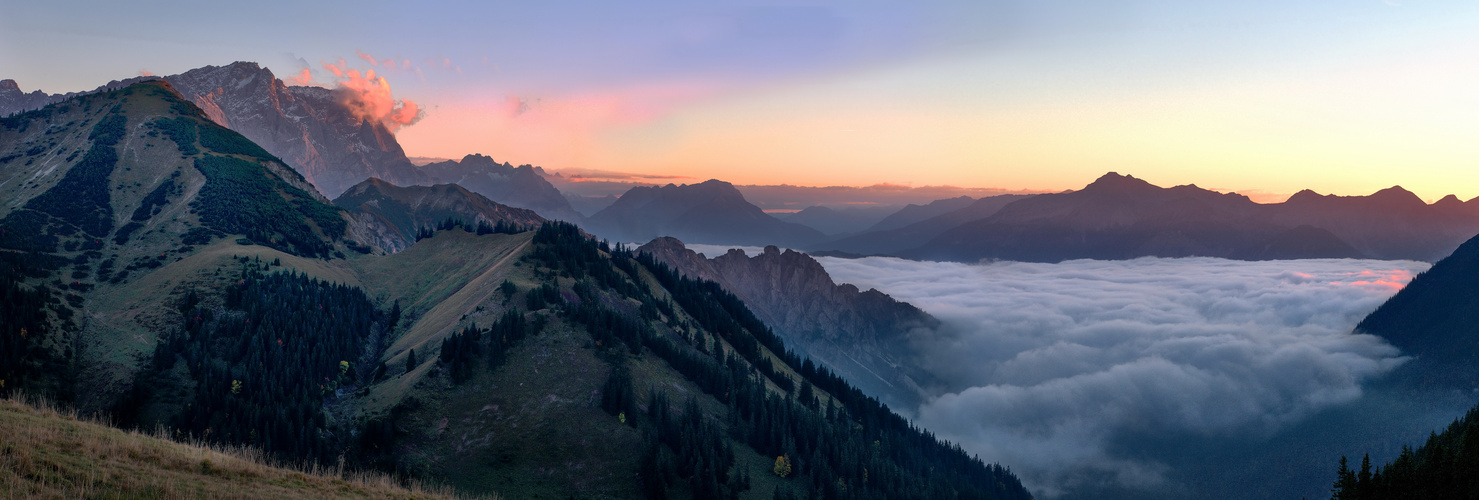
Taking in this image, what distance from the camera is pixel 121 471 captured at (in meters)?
33.1

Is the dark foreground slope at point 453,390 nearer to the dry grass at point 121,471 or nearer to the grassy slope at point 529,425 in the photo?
the grassy slope at point 529,425

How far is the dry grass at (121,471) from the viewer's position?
99.9 ft

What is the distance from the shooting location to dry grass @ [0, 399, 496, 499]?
3045 cm

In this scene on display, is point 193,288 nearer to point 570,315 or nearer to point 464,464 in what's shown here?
point 570,315

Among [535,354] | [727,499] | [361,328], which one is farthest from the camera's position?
[361,328]

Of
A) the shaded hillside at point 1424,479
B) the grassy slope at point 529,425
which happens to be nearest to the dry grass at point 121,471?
the grassy slope at point 529,425

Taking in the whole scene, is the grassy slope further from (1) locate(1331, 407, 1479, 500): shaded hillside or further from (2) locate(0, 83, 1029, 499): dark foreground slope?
(1) locate(1331, 407, 1479, 500): shaded hillside

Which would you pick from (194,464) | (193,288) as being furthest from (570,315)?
(194,464)

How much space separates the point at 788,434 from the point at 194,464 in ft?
467

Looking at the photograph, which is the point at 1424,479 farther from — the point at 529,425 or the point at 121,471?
the point at 529,425

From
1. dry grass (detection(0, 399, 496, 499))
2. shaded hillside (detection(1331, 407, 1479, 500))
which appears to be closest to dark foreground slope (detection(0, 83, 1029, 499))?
dry grass (detection(0, 399, 496, 499))

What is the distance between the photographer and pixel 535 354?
509ft

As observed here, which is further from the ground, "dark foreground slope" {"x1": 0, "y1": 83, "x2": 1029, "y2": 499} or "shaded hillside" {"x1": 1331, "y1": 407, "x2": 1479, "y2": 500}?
"shaded hillside" {"x1": 1331, "y1": 407, "x2": 1479, "y2": 500}

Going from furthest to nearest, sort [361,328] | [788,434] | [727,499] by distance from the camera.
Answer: [361,328] < [788,434] < [727,499]
